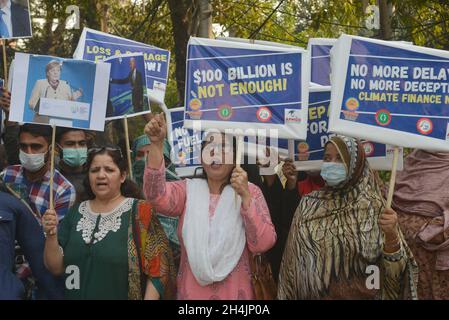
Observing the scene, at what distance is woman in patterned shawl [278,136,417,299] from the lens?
4664mm

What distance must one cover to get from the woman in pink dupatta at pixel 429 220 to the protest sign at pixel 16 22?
128 inches

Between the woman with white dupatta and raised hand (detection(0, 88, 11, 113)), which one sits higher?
raised hand (detection(0, 88, 11, 113))

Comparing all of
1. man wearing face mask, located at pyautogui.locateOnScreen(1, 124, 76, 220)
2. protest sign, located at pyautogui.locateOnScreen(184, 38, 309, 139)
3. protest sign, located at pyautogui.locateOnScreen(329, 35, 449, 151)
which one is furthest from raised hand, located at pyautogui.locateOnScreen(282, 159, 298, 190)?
man wearing face mask, located at pyautogui.locateOnScreen(1, 124, 76, 220)

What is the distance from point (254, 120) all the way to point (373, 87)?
0.70 metres

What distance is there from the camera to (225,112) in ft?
16.0

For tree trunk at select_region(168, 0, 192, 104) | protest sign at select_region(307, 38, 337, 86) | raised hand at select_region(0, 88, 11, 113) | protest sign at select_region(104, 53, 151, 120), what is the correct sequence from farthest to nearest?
1. tree trunk at select_region(168, 0, 192, 104)
2. protest sign at select_region(307, 38, 337, 86)
3. raised hand at select_region(0, 88, 11, 113)
4. protest sign at select_region(104, 53, 151, 120)

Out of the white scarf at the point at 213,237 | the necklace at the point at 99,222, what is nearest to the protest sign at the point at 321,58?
the white scarf at the point at 213,237

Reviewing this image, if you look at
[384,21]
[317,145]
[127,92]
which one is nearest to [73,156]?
[127,92]

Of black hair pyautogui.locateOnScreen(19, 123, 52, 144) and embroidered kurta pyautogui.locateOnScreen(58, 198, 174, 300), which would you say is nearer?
embroidered kurta pyautogui.locateOnScreen(58, 198, 174, 300)

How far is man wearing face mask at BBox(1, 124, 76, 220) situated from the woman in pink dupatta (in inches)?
83.0

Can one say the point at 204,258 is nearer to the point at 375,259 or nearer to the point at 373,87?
the point at 375,259

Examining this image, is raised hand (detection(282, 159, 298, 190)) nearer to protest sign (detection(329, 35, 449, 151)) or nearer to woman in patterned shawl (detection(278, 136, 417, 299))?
woman in patterned shawl (detection(278, 136, 417, 299))

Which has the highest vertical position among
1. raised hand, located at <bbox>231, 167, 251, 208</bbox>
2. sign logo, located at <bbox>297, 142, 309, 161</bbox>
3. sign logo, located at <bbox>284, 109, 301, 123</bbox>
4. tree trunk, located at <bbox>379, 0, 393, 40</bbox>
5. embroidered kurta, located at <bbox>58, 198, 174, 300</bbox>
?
tree trunk, located at <bbox>379, 0, 393, 40</bbox>

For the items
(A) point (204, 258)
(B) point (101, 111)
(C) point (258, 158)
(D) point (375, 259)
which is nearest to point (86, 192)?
(B) point (101, 111)
